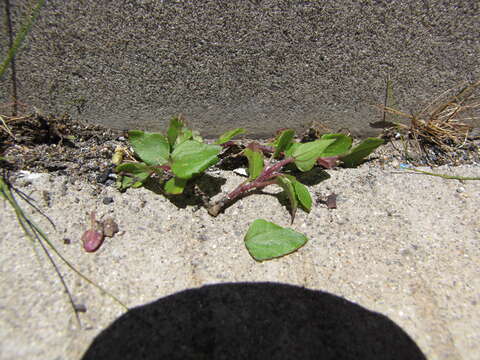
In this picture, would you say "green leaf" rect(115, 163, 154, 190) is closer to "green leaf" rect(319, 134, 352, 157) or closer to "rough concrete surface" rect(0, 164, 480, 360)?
"rough concrete surface" rect(0, 164, 480, 360)

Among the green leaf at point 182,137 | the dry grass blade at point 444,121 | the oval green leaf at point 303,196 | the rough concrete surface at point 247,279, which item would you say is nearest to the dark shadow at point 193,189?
the rough concrete surface at point 247,279

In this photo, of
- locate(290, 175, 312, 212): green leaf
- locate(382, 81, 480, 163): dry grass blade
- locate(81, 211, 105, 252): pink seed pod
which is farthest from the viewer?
locate(382, 81, 480, 163): dry grass blade

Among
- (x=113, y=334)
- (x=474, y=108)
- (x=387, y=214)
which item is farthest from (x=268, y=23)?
(x=113, y=334)

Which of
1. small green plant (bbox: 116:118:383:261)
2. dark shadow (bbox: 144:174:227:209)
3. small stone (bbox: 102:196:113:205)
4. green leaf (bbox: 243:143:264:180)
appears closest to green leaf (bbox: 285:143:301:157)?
small green plant (bbox: 116:118:383:261)

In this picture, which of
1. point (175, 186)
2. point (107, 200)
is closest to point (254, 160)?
point (175, 186)

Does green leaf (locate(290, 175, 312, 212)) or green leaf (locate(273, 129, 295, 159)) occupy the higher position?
green leaf (locate(273, 129, 295, 159))

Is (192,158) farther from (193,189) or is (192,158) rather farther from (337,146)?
(337,146)

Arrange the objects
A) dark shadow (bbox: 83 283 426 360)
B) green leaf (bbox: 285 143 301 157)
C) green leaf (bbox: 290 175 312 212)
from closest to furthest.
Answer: dark shadow (bbox: 83 283 426 360)
green leaf (bbox: 290 175 312 212)
green leaf (bbox: 285 143 301 157)

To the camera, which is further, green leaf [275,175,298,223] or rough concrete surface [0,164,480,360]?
green leaf [275,175,298,223]
